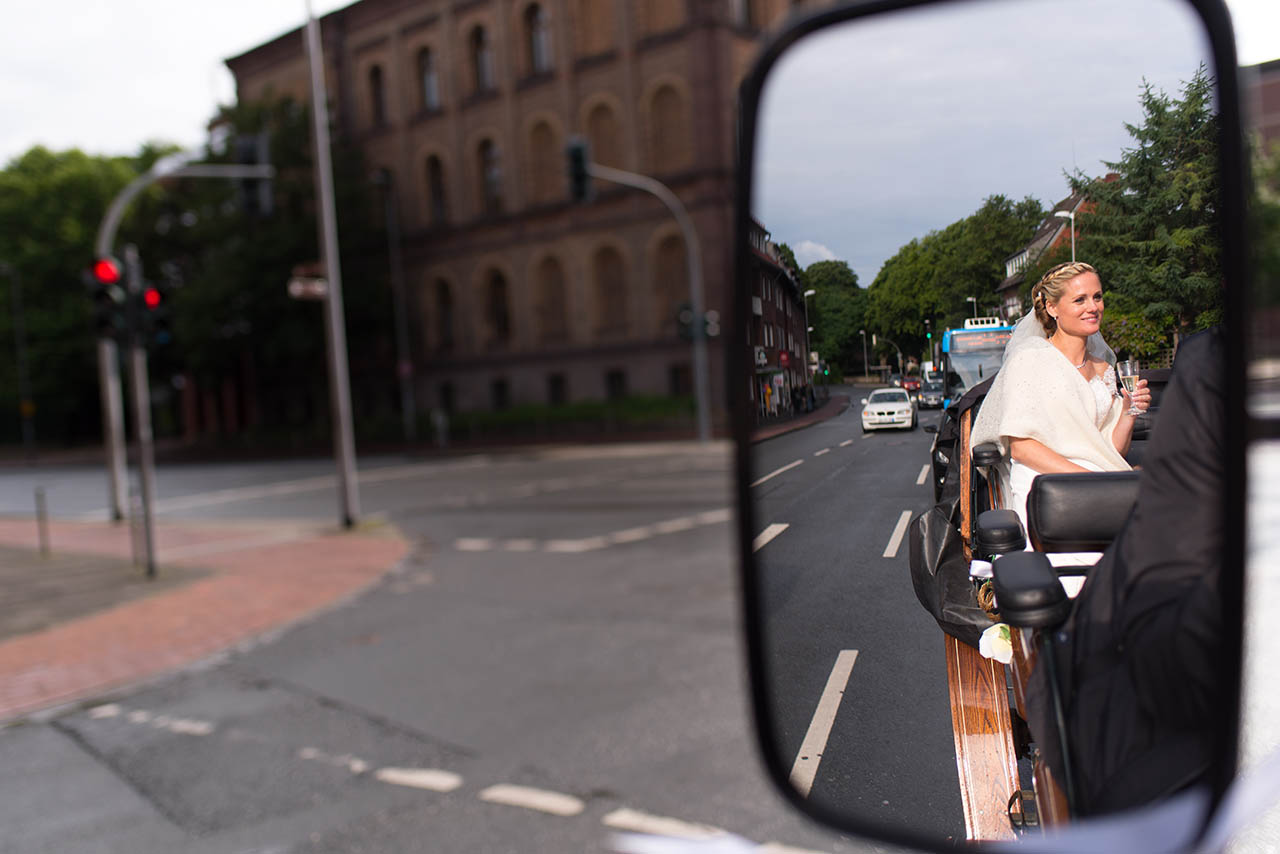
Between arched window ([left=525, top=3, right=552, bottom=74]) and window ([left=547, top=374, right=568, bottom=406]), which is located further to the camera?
window ([left=547, top=374, right=568, bottom=406])

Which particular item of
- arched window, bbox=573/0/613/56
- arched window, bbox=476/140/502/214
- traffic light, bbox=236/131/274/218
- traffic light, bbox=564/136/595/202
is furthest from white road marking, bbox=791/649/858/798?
arched window, bbox=476/140/502/214

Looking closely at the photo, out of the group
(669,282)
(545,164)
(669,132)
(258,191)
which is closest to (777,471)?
(258,191)

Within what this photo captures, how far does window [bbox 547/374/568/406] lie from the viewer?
3969cm

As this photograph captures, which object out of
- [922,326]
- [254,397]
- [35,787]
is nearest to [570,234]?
[254,397]

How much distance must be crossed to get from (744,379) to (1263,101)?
14.3 inches

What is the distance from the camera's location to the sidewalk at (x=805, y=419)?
2.56 feet

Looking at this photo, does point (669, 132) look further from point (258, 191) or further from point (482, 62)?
point (258, 191)

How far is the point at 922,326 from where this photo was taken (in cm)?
88

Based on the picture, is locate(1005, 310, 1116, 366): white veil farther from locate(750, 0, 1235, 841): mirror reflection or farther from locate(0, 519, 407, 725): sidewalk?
locate(0, 519, 407, 725): sidewalk

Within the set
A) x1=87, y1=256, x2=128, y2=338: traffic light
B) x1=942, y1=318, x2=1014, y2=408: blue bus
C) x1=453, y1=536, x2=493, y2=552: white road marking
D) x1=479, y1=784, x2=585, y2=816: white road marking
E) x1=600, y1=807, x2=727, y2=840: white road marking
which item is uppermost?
x1=87, y1=256, x2=128, y2=338: traffic light

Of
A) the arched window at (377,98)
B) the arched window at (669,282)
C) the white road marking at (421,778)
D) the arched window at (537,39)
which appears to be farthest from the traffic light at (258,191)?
the arched window at (377,98)

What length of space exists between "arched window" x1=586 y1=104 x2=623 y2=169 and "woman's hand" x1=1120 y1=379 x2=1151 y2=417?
118 ft

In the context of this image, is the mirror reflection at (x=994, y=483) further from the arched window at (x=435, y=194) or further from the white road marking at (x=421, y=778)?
the arched window at (x=435, y=194)

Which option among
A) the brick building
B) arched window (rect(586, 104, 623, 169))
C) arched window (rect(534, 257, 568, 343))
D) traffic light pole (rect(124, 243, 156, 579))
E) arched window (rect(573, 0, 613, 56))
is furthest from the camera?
arched window (rect(534, 257, 568, 343))
